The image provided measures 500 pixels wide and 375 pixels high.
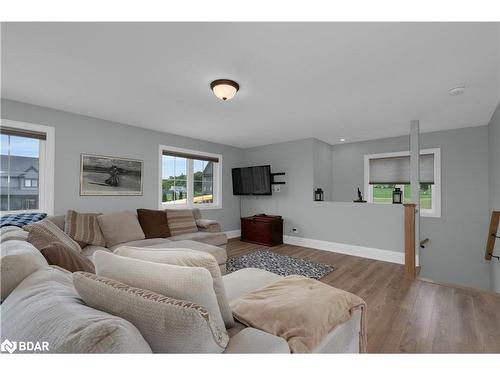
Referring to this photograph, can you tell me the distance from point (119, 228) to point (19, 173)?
1476 millimetres

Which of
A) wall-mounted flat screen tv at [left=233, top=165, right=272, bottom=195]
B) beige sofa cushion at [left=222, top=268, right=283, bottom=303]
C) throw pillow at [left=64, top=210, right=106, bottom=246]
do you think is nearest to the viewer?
beige sofa cushion at [left=222, top=268, right=283, bottom=303]

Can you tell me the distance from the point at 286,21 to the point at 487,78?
229cm

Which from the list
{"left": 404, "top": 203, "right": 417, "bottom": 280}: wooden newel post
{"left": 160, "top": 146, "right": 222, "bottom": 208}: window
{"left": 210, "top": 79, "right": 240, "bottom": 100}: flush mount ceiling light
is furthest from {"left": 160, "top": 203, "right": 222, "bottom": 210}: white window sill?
{"left": 404, "top": 203, "right": 417, "bottom": 280}: wooden newel post

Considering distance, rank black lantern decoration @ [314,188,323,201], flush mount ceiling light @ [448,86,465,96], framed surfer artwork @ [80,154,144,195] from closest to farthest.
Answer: flush mount ceiling light @ [448,86,465,96] → framed surfer artwork @ [80,154,144,195] → black lantern decoration @ [314,188,323,201]

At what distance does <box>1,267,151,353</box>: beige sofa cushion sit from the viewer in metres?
0.57

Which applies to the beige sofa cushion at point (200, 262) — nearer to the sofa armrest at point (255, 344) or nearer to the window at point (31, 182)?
the sofa armrest at point (255, 344)

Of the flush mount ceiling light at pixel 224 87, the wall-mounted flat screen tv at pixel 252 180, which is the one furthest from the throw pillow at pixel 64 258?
the wall-mounted flat screen tv at pixel 252 180

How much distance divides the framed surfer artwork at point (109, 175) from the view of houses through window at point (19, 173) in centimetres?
53

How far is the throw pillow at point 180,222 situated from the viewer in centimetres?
381

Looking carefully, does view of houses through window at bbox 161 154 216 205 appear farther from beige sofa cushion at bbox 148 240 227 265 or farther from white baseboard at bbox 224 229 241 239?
beige sofa cushion at bbox 148 240 227 265

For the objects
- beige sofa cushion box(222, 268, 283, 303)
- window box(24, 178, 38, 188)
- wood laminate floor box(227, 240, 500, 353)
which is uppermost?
window box(24, 178, 38, 188)

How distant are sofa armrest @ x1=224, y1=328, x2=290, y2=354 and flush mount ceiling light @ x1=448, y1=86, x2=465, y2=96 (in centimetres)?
316
